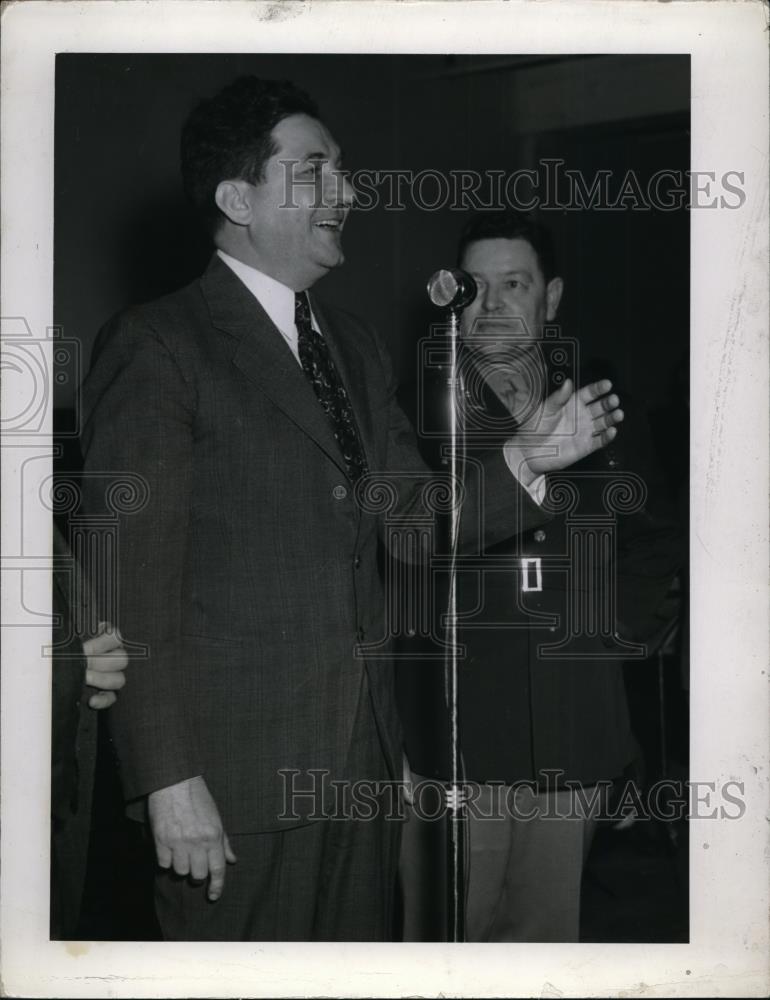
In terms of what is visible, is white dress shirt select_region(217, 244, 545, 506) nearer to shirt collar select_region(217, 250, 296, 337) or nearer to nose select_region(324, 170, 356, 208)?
shirt collar select_region(217, 250, 296, 337)

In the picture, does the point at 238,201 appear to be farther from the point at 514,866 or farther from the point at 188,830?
the point at 514,866

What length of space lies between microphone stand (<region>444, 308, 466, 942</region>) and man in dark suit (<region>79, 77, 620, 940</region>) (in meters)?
0.05

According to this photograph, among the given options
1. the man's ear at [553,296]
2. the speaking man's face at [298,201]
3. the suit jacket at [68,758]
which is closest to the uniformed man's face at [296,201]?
the speaking man's face at [298,201]

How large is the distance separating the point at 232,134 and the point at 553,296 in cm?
51

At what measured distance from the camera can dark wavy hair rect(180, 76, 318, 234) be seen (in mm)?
1577

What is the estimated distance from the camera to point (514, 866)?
162cm

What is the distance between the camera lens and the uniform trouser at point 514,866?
161 centimetres

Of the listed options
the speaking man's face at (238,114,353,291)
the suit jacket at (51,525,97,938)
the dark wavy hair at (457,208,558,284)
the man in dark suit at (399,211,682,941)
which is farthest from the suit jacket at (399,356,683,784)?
the suit jacket at (51,525,97,938)

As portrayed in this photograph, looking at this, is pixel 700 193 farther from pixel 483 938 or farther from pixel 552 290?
pixel 483 938

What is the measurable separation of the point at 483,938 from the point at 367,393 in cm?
80

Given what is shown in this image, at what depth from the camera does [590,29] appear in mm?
1589

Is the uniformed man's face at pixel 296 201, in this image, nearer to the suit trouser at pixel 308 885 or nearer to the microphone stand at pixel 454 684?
the microphone stand at pixel 454 684

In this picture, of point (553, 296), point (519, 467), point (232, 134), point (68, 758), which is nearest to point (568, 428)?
point (519, 467)

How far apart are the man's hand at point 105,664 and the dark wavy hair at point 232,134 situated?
1.94 feet
